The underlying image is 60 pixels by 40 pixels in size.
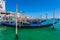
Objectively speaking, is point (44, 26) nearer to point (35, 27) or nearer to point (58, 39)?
point (35, 27)

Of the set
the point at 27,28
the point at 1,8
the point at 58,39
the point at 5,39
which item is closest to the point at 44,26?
the point at 27,28

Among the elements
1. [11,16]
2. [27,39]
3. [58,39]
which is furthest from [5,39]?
[11,16]

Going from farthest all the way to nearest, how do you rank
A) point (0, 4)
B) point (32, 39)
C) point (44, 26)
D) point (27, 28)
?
1. point (0, 4)
2. point (44, 26)
3. point (27, 28)
4. point (32, 39)

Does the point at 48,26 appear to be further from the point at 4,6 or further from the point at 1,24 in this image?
the point at 4,6

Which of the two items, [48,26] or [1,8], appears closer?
[48,26]

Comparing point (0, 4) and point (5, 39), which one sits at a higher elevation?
point (0, 4)

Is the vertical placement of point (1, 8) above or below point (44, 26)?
above

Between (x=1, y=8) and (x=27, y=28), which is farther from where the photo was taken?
A: (x=1, y=8)

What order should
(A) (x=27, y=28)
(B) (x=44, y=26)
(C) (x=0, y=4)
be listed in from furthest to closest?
(C) (x=0, y=4), (B) (x=44, y=26), (A) (x=27, y=28)

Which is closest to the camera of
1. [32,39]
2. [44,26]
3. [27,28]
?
[32,39]

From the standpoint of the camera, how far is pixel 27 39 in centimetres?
1034

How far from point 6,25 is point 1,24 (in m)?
1.72

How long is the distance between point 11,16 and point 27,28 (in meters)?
12.1

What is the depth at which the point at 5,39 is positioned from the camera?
405 inches
